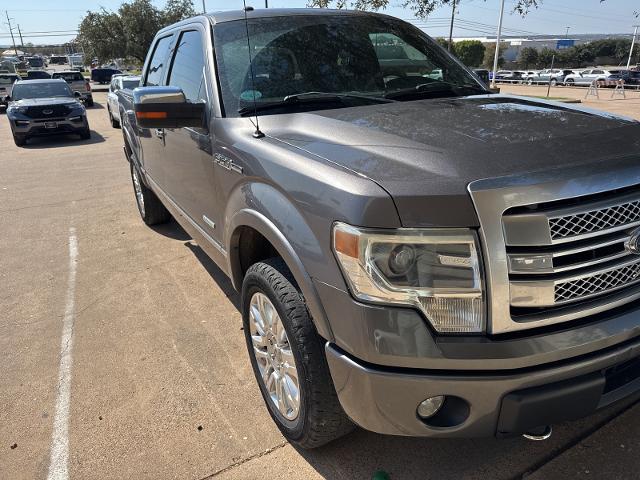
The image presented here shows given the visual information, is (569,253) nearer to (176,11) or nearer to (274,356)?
(274,356)

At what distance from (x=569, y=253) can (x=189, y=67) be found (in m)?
2.77

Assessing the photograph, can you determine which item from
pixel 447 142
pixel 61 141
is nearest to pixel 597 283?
pixel 447 142

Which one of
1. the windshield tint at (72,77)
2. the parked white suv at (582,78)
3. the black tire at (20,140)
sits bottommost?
the parked white suv at (582,78)

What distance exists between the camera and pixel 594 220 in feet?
5.75

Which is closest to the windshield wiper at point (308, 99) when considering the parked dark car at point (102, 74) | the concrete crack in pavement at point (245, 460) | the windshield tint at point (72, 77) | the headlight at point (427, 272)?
the headlight at point (427, 272)

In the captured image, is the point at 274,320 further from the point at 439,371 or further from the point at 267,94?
the point at 267,94

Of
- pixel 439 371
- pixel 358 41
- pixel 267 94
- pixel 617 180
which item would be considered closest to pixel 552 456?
pixel 439 371

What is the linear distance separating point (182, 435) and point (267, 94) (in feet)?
6.06

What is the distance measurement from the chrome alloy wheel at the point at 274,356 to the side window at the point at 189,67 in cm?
136

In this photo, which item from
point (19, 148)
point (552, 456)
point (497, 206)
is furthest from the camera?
point (19, 148)

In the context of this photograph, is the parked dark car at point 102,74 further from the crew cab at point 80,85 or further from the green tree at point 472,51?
the green tree at point 472,51

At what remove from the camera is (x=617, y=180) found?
179 centimetres

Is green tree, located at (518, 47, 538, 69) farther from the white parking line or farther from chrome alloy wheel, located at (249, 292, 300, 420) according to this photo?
chrome alloy wheel, located at (249, 292, 300, 420)

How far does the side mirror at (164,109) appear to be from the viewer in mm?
2699
